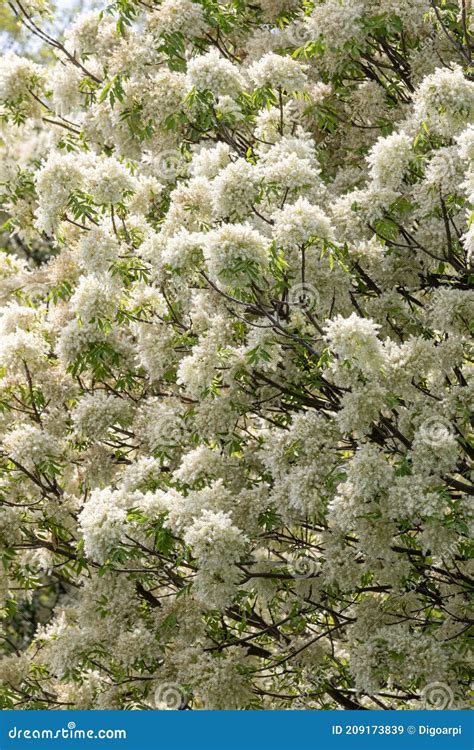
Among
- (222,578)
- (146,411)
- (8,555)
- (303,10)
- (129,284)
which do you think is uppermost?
(303,10)

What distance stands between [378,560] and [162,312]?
2278 mm

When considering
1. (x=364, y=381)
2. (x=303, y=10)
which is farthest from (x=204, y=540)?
(x=303, y=10)

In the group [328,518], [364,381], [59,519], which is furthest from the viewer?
Answer: [59,519]

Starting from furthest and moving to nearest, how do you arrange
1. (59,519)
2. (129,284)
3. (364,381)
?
(59,519)
(129,284)
(364,381)

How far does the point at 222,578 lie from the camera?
7.09 metres

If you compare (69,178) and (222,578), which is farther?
(69,178)

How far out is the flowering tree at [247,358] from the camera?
706 cm

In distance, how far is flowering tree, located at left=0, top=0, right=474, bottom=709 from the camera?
7.06m

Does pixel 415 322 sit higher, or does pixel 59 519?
pixel 415 322

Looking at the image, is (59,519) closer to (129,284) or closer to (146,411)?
(146,411)

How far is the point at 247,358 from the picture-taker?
7.25 m

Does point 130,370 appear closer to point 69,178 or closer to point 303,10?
point 69,178

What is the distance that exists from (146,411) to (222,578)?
66.9 inches

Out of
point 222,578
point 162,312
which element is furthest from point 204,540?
point 162,312
